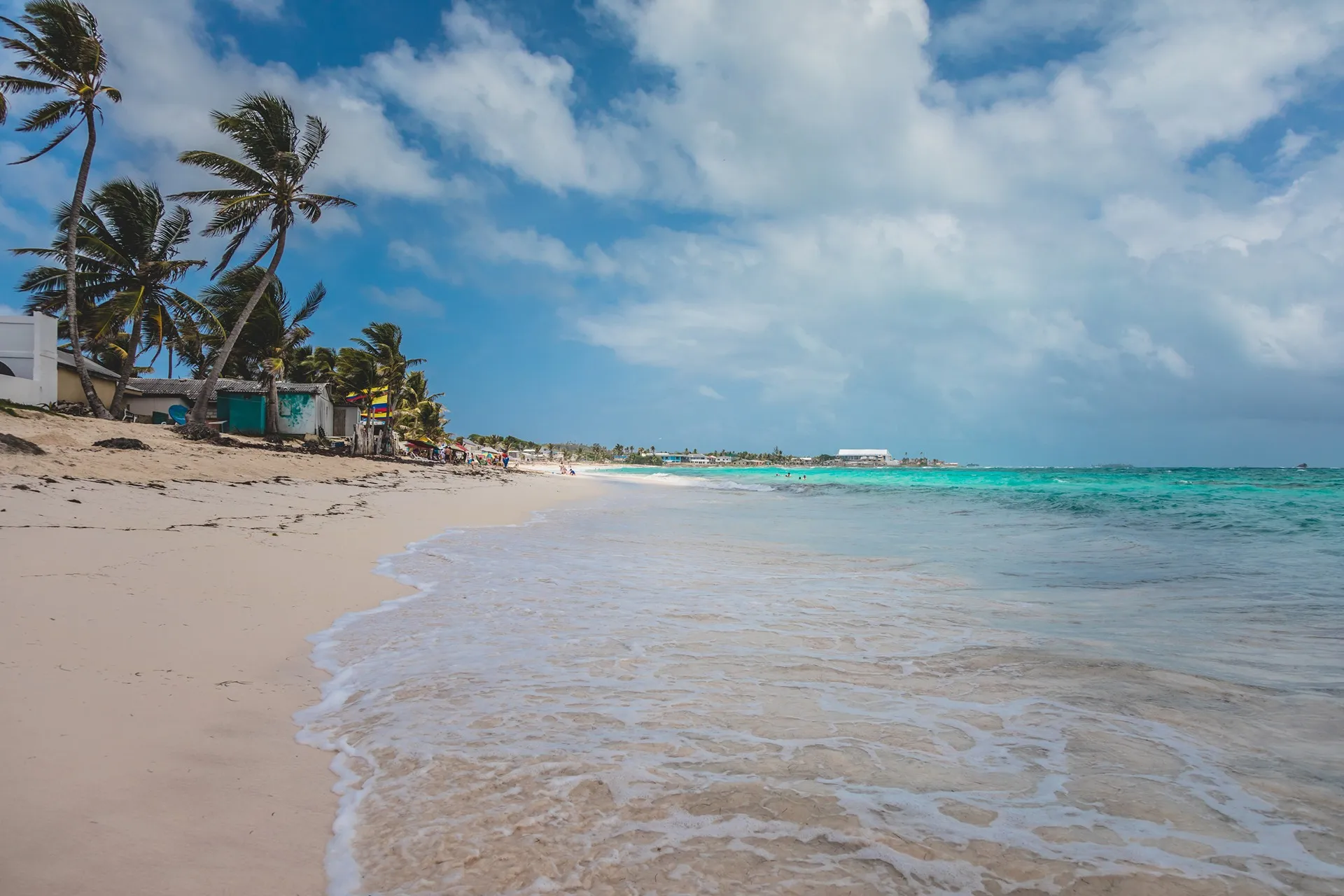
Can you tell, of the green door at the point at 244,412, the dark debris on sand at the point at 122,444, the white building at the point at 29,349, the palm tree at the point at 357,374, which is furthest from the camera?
the palm tree at the point at 357,374

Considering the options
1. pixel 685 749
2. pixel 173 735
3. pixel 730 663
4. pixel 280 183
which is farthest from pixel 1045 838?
pixel 280 183

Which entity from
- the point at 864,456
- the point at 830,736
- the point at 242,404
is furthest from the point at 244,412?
the point at 864,456

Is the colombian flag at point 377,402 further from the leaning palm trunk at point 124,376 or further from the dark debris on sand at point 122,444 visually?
the dark debris on sand at point 122,444

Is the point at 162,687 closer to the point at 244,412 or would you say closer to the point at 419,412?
the point at 244,412

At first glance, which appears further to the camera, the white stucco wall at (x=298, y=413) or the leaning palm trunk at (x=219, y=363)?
the white stucco wall at (x=298, y=413)

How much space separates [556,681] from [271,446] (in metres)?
21.2

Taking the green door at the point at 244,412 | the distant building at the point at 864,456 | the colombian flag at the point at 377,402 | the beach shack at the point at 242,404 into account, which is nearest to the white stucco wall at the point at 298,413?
the beach shack at the point at 242,404

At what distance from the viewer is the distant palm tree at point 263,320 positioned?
2791 centimetres

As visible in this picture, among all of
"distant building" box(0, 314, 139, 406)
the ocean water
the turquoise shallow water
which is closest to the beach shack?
"distant building" box(0, 314, 139, 406)

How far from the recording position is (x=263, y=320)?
29.7 metres

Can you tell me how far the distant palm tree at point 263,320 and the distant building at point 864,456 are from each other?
142195mm

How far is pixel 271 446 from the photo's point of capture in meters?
20.9

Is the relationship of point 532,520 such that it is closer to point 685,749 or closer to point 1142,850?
point 685,749

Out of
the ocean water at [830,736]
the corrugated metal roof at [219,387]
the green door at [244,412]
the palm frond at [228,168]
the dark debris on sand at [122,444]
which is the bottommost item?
the ocean water at [830,736]
